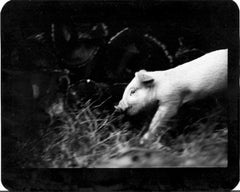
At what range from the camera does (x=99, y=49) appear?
1691 millimetres

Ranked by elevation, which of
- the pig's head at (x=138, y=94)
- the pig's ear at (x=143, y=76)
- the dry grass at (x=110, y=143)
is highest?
the pig's ear at (x=143, y=76)

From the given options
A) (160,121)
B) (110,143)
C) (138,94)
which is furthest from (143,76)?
(110,143)

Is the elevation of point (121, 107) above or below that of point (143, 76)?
below

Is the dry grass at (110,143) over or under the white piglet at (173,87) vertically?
under

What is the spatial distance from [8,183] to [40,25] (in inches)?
24.7

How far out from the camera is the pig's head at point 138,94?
5.52ft

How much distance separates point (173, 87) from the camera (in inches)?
66.7

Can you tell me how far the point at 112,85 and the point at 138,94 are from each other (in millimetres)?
108

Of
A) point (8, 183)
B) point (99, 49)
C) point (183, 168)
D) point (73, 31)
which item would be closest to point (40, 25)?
point (73, 31)

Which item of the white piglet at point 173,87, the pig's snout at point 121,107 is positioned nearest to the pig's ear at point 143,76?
the white piglet at point 173,87

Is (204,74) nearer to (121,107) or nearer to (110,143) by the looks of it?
(121,107)

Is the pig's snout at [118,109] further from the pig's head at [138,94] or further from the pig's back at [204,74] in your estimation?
the pig's back at [204,74]

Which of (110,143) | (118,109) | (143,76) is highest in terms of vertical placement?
(143,76)

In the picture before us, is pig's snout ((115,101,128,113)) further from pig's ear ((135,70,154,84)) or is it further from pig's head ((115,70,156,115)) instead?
pig's ear ((135,70,154,84))
